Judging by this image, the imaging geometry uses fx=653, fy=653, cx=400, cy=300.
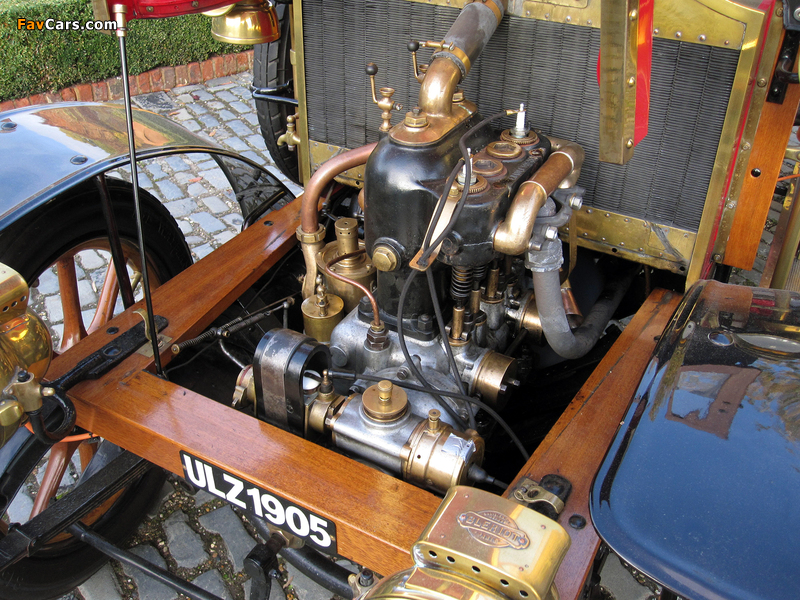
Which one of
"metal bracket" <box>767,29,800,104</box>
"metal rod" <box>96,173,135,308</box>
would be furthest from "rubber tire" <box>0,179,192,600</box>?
"metal bracket" <box>767,29,800,104</box>

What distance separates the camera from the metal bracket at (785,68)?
1256 millimetres

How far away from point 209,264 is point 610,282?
108cm

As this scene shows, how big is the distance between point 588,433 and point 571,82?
2.48ft

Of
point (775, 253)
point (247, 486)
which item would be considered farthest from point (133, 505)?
point (775, 253)

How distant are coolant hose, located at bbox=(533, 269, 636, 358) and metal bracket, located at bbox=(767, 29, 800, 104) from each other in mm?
577

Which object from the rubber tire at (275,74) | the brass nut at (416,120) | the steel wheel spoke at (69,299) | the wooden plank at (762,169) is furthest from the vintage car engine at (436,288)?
the rubber tire at (275,74)

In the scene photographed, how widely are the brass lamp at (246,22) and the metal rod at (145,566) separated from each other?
128cm

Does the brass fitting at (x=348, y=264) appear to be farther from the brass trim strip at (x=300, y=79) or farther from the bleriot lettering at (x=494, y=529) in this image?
the bleriot lettering at (x=494, y=529)

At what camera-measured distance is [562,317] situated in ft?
4.42

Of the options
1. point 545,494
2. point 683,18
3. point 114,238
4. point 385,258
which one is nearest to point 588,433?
point 545,494

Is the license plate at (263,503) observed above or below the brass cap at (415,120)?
below

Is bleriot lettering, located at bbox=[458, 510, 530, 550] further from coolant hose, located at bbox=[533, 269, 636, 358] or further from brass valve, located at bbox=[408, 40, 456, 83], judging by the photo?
brass valve, located at bbox=[408, 40, 456, 83]

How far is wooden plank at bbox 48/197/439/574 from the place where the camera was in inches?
42.3

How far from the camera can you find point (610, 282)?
5.93ft
